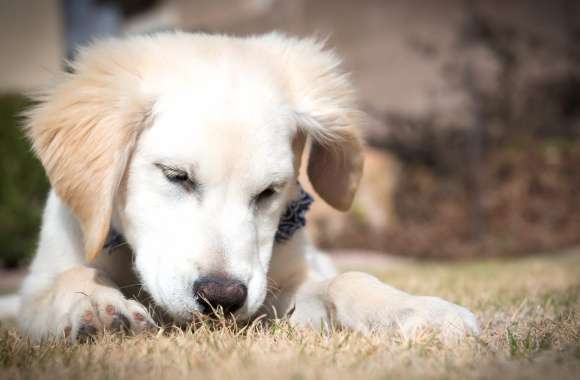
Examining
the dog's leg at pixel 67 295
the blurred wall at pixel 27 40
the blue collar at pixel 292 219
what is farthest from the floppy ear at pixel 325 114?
the blurred wall at pixel 27 40

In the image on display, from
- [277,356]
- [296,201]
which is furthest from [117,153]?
[277,356]

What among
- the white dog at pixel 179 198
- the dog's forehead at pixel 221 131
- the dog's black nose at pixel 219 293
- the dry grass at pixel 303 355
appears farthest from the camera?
the dog's forehead at pixel 221 131

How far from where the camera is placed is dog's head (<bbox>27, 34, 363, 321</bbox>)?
2.39 m

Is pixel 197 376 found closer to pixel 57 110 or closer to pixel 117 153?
pixel 117 153

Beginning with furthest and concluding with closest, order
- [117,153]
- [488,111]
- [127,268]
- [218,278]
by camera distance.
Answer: [488,111], [127,268], [117,153], [218,278]

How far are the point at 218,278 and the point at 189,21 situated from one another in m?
12.3

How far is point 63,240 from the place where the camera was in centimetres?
299

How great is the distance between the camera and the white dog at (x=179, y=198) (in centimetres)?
236

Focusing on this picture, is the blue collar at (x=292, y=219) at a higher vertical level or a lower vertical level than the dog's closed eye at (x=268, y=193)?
lower

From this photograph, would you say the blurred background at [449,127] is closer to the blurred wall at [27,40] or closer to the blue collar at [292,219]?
the blurred wall at [27,40]

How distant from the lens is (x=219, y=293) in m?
2.24

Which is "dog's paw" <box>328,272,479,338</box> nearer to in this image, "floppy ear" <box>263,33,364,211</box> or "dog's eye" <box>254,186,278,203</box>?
"dog's eye" <box>254,186,278,203</box>

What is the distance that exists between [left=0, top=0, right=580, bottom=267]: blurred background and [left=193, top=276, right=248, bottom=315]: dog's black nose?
6819 millimetres

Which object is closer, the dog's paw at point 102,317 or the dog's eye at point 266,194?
the dog's paw at point 102,317
